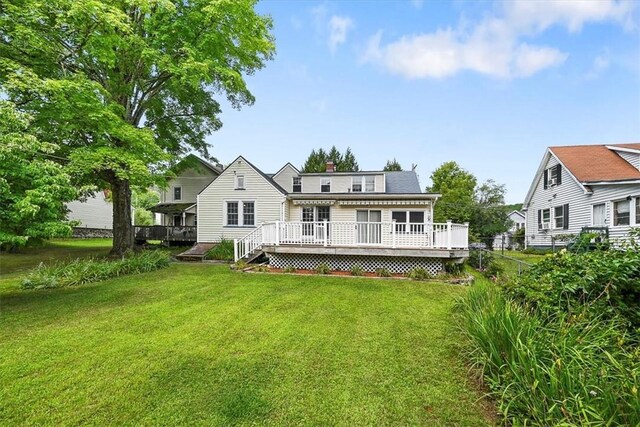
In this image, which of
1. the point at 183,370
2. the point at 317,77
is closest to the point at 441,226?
the point at 183,370

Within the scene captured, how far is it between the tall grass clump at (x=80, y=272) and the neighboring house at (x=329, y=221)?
3477mm

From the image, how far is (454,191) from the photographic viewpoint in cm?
3045

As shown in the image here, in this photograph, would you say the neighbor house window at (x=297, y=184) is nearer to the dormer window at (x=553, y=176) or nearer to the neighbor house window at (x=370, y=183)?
the neighbor house window at (x=370, y=183)

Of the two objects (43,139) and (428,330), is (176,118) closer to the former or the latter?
(43,139)

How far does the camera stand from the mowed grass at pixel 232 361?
2.79 m

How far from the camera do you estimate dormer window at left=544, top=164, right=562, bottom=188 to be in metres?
16.8

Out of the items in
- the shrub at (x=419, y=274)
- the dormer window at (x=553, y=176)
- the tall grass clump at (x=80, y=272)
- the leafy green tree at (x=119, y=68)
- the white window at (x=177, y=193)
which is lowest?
the shrub at (x=419, y=274)

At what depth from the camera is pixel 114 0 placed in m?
9.79

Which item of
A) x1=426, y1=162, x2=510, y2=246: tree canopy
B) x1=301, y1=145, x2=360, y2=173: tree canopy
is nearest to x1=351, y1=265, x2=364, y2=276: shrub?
x1=426, y1=162, x2=510, y2=246: tree canopy

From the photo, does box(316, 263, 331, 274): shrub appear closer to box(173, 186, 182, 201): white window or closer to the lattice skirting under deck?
the lattice skirting under deck

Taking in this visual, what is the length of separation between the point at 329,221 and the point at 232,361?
33.2ft

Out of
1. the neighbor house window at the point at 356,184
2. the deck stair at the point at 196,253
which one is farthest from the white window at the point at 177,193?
the neighbor house window at the point at 356,184

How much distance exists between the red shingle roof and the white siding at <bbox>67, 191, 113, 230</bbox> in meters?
34.2

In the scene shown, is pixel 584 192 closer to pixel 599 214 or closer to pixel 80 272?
pixel 599 214
